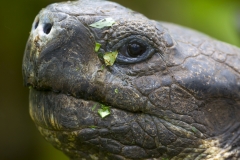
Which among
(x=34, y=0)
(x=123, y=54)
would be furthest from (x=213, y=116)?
(x=34, y=0)

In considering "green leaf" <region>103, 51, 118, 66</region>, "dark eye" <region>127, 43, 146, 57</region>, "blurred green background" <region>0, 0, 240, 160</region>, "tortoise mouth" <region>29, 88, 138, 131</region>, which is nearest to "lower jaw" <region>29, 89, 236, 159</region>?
"tortoise mouth" <region>29, 88, 138, 131</region>

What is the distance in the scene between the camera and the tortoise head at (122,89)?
98.4 inches

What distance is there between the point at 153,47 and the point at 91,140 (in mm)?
714

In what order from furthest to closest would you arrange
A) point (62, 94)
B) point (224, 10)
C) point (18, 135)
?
point (18, 135) → point (224, 10) → point (62, 94)

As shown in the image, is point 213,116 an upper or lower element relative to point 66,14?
lower

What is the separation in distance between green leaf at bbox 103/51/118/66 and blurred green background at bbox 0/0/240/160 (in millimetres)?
3499

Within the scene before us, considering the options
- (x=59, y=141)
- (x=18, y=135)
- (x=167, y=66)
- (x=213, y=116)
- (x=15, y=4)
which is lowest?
(x=18, y=135)

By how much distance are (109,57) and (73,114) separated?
417 mm

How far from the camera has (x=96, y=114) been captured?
254 cm

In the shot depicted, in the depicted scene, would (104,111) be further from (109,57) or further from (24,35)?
(24,35)

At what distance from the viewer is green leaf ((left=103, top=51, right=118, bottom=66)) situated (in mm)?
2523

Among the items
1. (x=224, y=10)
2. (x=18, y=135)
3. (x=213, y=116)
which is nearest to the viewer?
(x=213, y=116)

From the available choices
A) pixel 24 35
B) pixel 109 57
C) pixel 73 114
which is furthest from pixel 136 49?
pixel 24 35

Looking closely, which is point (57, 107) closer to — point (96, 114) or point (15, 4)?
point (96, 114)
